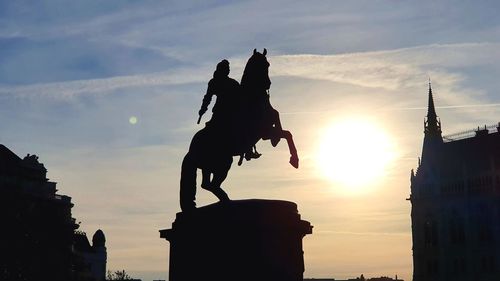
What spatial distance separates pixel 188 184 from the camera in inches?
676

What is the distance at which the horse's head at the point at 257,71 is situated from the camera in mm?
16141

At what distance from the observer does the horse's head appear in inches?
635

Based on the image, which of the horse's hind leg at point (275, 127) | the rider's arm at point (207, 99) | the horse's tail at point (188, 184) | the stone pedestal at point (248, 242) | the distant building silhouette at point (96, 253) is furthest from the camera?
the distant building silhouette at point (96, 253)

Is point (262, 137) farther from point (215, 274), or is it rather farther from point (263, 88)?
point (215, 274)

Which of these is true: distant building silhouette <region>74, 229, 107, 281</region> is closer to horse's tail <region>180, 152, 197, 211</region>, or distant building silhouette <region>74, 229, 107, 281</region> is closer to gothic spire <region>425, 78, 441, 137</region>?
gothic spire <region>425, 78, 441, 137</region>

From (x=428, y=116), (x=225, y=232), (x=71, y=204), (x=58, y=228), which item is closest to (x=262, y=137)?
(x=225, y=232)

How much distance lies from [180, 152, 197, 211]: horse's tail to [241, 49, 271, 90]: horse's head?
2.06 meters

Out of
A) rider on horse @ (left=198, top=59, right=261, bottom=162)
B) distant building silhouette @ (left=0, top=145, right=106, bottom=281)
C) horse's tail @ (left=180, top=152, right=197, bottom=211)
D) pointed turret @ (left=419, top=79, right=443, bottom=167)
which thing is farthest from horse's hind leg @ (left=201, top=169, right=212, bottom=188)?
pointed turret @ (left=419, top=79, right=443, bottom=167)

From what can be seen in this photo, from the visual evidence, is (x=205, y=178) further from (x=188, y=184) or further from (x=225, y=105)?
(x=225, y=105)

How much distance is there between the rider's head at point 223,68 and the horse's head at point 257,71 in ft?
2.07

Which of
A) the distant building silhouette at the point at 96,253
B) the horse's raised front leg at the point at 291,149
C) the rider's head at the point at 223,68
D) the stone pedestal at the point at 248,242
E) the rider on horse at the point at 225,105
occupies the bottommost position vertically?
the stone pedestal at the point at 248,242

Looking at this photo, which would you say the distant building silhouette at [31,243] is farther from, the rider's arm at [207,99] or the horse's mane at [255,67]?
the horse's mane at [255,67]

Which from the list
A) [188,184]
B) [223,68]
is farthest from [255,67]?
[188,184]

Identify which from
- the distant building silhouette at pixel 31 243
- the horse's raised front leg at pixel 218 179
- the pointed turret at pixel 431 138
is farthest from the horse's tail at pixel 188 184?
the pointed turret at pixel 431 138
